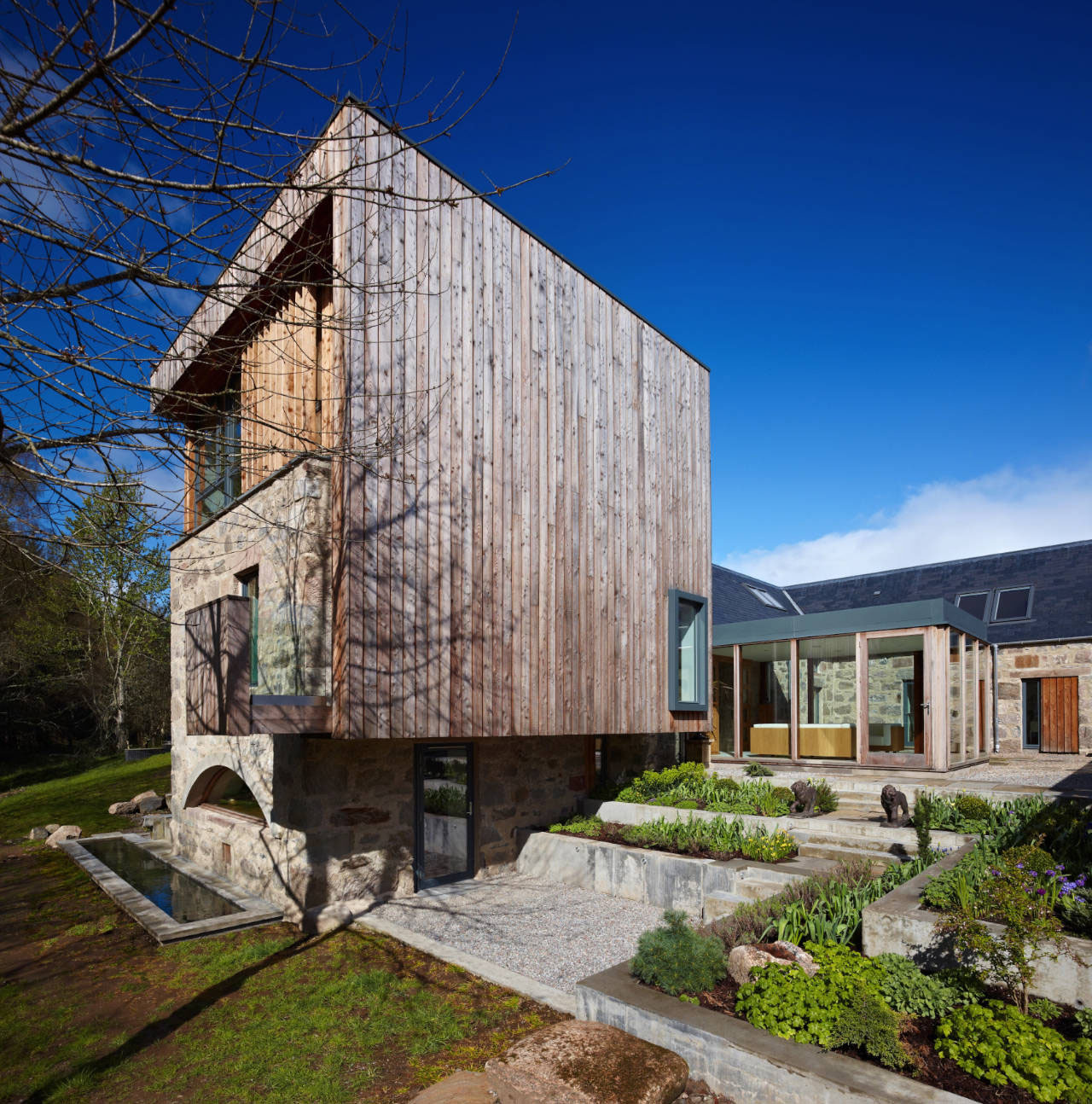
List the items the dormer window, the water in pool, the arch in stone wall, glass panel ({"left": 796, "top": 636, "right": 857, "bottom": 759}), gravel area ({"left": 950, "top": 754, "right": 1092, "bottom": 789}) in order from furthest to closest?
the dormer window < glass panel ({"left": 796, "top": 636, "right": 857, "bottom": 759}) < gravel area ({"left": 950, "top": 754, "right": 1092, "bottom": 789}) < the arch in stone wall < the water in pool

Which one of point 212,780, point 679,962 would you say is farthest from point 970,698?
point 212,780

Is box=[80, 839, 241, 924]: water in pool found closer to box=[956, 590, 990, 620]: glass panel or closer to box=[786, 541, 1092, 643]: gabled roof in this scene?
box=[786, 541, 1092, 643]: gabled roof

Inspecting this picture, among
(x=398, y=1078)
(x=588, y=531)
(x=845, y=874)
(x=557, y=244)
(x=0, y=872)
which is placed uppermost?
(x=557, y=244)

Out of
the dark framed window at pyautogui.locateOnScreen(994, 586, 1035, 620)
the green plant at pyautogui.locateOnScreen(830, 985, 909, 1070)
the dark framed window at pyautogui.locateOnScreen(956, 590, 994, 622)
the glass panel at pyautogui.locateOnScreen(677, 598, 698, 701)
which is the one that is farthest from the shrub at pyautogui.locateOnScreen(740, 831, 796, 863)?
the dark framed window at pyautogui.locateOnScreen(956, 590, 994, 622)

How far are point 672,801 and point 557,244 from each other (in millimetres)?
6983

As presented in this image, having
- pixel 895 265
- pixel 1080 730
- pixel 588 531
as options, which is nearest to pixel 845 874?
pixel 588 531

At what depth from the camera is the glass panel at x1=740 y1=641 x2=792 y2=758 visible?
14234 mm

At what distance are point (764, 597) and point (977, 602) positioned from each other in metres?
5.43

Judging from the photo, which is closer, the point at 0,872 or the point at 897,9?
the point at 897,9

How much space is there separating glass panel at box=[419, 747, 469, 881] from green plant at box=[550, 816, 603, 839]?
127cm

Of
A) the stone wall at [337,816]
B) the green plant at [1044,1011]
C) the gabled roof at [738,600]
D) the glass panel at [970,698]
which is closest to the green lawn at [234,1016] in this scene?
the stone wall at [337,816]

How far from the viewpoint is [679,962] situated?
4.31 m

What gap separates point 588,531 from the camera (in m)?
8.56

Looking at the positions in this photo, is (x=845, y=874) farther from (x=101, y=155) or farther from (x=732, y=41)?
(x=732, y=41)
